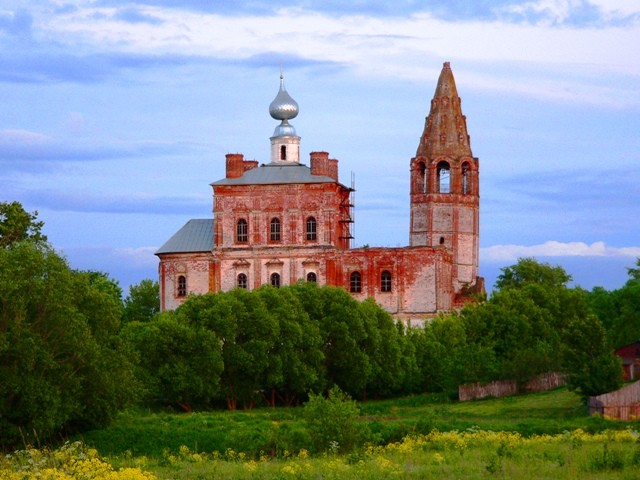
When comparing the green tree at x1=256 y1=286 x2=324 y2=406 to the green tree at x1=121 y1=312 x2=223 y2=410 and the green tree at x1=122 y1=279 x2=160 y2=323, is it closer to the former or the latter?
the green tree at x1=121 y1=312 x2=223 y2=410

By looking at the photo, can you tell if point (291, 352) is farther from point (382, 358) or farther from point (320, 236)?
point (320, 236)

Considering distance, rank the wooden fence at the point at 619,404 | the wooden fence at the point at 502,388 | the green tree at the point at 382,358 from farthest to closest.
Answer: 1. the green tree at the point at 382,358
2. the wooden fence at the point at 502,388
3. the wooden fence at the point at 619,404

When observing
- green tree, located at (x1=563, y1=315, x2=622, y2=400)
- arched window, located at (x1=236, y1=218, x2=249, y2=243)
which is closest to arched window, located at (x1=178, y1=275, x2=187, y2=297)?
arched window, located at (x1=236, y1=218, x2=249, y2=243)

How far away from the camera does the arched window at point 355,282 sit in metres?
85.3

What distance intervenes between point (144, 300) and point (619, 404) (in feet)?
191

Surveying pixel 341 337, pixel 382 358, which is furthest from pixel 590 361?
pixel 341 337

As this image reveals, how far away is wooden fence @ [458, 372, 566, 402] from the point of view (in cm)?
6347

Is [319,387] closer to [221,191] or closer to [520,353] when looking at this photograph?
[520,353]

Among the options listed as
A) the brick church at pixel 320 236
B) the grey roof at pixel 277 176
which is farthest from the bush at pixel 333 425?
the grey roof at pixel 277 176

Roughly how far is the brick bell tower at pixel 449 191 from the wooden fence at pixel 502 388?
25.4 m

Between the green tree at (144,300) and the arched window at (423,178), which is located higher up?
the arched window at (423,178)

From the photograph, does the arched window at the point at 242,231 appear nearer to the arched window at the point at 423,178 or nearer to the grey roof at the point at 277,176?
the grey roof at the point at 277,176

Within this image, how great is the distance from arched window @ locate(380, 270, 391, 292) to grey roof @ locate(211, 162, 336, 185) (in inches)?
240

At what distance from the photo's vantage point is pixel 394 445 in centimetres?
4078
